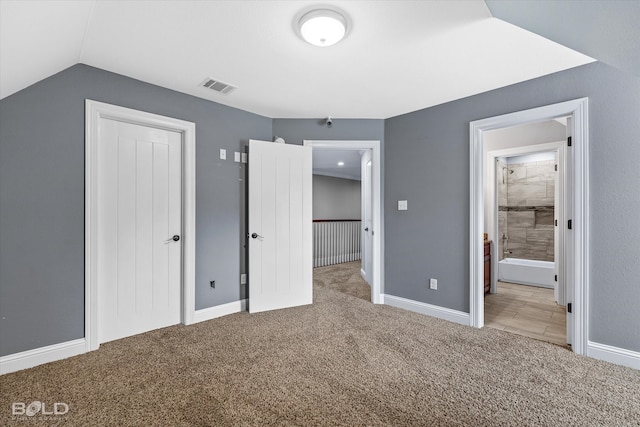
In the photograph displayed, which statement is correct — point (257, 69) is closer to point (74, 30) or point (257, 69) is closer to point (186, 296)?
point (74, 30)

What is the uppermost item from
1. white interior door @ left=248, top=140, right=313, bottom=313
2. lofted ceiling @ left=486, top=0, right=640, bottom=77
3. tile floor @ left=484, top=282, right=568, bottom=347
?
lofted ceiling @ left=486, top=0, right=640, bottom=77

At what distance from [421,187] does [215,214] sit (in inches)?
90.5

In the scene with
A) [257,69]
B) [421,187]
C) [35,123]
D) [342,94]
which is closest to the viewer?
[35,123]

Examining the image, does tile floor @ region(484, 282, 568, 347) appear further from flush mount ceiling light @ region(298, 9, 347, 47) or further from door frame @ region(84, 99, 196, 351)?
door frame @ region(84, 99, 196, 351)

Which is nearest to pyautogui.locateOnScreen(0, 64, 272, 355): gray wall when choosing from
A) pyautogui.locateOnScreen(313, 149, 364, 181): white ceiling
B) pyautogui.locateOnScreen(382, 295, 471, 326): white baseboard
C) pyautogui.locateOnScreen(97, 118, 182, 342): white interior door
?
pyautogui.locateOnScreen(97, 118, 182, 342): white interior door

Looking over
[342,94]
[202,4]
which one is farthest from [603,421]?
[202,4]

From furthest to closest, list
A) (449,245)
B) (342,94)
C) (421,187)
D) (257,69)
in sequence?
(421,187) < (449,245) < (342,94) < (257,69)

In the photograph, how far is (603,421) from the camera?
5.03 feet

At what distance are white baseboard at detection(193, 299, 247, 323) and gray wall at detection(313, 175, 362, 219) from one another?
11.7 ft

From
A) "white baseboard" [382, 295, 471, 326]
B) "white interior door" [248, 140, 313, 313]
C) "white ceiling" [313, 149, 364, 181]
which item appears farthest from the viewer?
"white ceiling" [313, 149, 364, 181]

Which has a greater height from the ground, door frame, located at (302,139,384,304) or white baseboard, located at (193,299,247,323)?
door frame, located at (302,139,384,304)

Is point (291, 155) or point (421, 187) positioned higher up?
point (291, 155)

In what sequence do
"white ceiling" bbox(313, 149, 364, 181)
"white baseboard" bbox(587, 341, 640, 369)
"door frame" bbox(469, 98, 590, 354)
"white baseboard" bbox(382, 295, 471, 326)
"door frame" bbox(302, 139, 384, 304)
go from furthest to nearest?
"white ceiling" bbox(313, 149, 364, 181) < "door frame" bbox(302, 139, 384, 304) < "white baseboard" bbox(382, 295, 471, 326) < "door frame" bbox(469, 98, 590, 354) < "white baseboard" bbox(587, 341, 640, 369)

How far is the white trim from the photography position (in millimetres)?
1966
